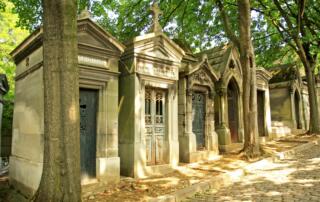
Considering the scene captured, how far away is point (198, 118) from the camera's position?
1021 centimetres

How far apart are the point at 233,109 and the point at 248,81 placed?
10.3 feet

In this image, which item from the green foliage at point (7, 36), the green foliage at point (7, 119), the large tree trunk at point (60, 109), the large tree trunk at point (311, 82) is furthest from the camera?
the green foliage at point (7, 36)

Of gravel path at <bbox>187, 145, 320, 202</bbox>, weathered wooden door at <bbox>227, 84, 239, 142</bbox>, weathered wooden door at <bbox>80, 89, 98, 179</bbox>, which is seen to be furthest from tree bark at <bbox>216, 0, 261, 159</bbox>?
weathered wooden door at <bbox>80, 89, 98, 179</bbox>

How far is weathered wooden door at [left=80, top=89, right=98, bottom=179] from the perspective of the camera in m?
6.61

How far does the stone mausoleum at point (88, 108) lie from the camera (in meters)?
6.54

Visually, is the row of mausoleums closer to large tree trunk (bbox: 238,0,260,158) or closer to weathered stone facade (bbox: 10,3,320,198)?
weathered stone facade (bbox: 10,3,320,198)

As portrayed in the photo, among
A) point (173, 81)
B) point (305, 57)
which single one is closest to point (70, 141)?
point (173, 81)

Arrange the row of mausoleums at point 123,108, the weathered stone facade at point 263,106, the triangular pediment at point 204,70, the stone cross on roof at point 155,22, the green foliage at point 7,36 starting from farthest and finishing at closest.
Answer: the green foliage at point 7,36
the weathered stone facade at point 263,106
the triangular pediment at point 204,70
the stone cross on roof at point 155,22
the row of mausoleums at point 123,108

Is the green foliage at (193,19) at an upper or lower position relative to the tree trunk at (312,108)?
upper

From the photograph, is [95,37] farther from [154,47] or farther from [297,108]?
[297,108]

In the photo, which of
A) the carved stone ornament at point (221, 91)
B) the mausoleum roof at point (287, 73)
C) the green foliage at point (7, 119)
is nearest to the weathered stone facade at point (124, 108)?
the carved stone ornament at point (221, 91)

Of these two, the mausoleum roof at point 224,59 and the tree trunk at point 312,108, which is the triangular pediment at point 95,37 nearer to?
the mausoleum roof at point 224,59

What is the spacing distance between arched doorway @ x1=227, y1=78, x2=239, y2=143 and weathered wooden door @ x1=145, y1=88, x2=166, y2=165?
515 cm

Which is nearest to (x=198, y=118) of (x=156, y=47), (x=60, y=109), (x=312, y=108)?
(x=156, y=47)
